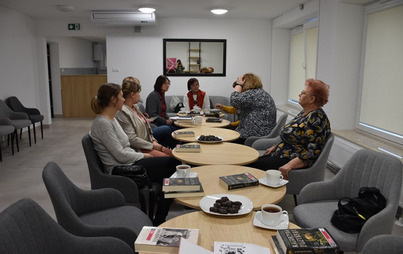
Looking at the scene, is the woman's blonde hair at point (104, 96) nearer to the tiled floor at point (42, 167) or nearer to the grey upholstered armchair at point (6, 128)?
the tiled floor at point (42, 167)

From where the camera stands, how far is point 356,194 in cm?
250

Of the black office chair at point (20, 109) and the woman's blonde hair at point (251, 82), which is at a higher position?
the woman's blonde hair at point (251, 82)

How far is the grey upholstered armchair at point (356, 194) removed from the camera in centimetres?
204

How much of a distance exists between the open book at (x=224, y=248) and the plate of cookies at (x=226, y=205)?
1.01 ft

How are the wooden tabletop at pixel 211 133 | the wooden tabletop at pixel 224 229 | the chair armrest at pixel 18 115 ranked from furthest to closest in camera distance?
the chair armrest at pixel 18 115 < the wooden tabletop at pixel 211 133 < the wooden tabletop at pixel 224 229

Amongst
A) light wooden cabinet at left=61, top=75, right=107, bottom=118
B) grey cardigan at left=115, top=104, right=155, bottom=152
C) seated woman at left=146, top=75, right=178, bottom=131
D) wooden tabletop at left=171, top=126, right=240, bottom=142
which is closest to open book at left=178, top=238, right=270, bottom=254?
grey cardigan at left=115, top=104, right=155, bottom=152

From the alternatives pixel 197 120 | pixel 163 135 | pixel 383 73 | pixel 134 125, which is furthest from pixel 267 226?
pixel 383 73

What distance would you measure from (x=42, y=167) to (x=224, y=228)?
4412 millimetres

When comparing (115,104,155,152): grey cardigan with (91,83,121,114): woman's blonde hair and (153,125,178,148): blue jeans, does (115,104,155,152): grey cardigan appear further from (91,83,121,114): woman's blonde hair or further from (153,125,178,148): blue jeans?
(153,125,178,148): blue jeans

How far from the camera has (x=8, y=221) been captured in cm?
131

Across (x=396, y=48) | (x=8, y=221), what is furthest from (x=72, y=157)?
(x=396, y=48)

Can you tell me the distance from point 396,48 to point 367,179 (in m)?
2.46

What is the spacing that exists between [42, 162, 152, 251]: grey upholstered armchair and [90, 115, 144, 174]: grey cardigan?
1.62 ft

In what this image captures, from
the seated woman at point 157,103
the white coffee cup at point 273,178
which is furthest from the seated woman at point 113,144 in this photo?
the seated woman at point 157,103
